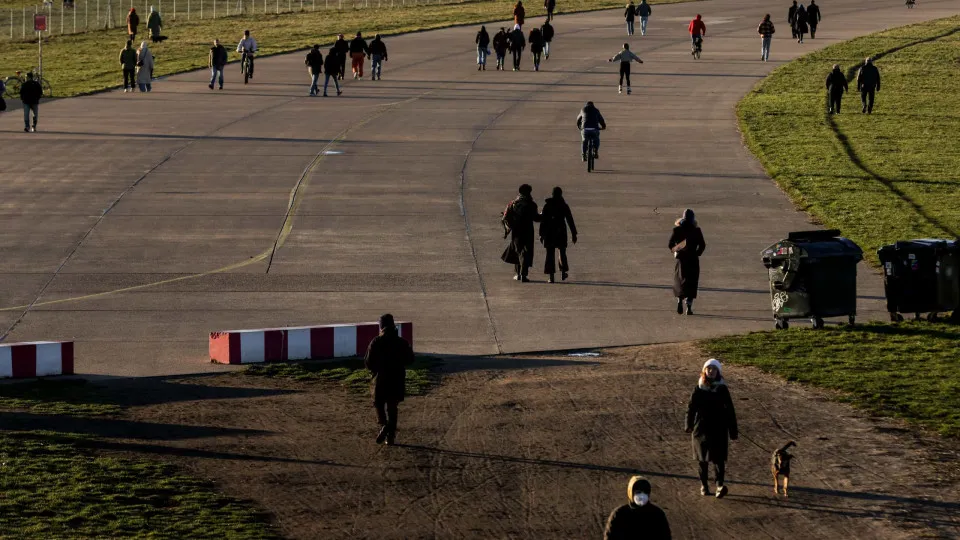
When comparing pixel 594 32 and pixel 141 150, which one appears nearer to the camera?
pixel 141 150

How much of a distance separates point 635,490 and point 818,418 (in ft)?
20.6

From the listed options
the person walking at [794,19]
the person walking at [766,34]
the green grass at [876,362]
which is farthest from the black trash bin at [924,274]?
the person walking at [794,19]

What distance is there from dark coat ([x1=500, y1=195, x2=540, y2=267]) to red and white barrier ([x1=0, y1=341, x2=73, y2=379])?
312 inches

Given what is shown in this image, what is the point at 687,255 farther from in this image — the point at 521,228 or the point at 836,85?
the point at 836,85

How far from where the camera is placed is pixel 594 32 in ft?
210

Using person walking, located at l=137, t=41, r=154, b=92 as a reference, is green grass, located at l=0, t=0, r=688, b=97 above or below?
above

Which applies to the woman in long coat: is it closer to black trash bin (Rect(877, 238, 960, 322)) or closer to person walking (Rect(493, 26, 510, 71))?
black trash bin (Rect(877, 238, 960, 322))

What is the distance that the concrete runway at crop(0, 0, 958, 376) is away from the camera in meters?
21.1

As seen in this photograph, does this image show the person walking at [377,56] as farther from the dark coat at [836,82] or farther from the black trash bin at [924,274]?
the black trash bin at [924,274]

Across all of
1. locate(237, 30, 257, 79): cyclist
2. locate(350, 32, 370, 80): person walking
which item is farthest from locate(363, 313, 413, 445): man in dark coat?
locate(350, 32, 370, 80): person walking


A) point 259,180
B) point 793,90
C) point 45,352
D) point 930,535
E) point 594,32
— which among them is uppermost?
point 594,32

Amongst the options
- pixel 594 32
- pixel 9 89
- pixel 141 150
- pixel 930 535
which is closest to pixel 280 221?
pixel 141 150

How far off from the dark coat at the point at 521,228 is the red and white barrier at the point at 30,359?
792cm

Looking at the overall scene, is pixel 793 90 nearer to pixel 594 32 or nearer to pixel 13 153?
pixel 594 32
